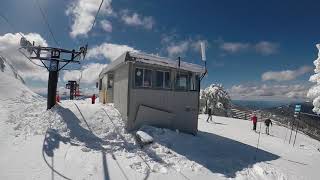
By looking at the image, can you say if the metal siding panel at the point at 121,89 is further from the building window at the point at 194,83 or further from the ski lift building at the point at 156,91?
the building window at the point at 194,83

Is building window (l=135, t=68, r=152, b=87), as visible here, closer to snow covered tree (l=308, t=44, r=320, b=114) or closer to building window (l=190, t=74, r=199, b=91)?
building window (l=190, t=74, r=199, b=91)

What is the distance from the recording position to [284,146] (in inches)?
951

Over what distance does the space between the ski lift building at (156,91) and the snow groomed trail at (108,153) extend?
1.14 m

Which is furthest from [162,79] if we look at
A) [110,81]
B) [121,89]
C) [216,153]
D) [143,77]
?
[110,81]

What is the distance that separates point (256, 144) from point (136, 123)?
10592 mm

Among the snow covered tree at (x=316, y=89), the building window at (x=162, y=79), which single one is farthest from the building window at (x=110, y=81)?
the snow covered tree at (x=316, y=89)

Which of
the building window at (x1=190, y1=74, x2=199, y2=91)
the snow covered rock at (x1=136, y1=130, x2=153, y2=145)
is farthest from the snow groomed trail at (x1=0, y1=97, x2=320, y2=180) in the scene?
the building window at (x1=190, y1=74, x2=199, y2=91)

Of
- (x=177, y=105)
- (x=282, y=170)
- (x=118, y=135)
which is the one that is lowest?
(x=282, y=170)

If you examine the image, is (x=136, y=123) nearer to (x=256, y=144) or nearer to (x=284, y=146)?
(x=256, y=144)

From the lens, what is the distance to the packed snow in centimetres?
1267

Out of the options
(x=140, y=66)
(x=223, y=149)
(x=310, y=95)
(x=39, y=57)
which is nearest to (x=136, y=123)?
(x=140, y=66)

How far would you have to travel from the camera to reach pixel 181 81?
2172cm

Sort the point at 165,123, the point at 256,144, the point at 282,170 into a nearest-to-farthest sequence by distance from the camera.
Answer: the point at 282,170
the point at 165,123
the point at 256,144

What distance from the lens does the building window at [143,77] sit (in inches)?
755
